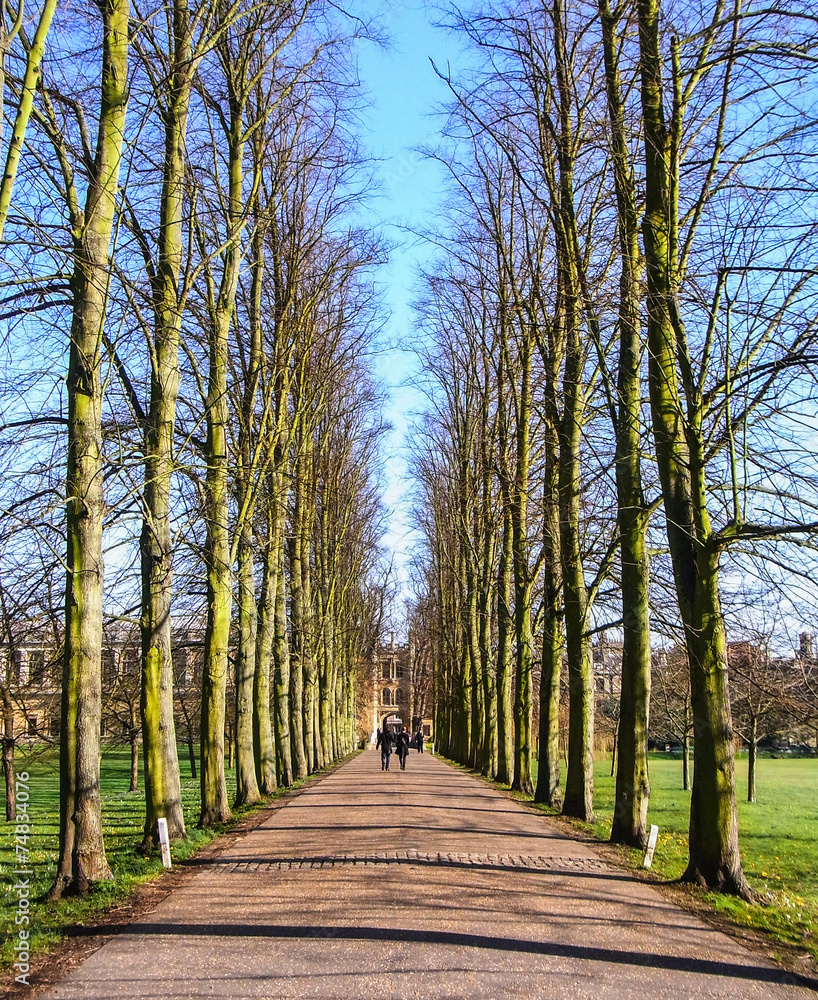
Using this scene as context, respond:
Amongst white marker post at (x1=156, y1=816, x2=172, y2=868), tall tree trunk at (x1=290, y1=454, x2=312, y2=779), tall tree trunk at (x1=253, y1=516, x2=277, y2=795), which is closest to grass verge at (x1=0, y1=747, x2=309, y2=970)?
white marker post at (x1=156, y1=816, x2=172, y2=868)

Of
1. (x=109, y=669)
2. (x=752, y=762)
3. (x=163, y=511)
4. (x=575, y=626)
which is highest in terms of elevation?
(x=163, y=511)

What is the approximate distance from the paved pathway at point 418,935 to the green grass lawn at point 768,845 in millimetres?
818

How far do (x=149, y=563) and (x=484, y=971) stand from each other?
7139 millimetres

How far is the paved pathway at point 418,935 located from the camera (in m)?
6.17

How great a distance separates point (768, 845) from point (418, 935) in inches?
627

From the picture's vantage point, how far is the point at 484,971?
21.1 feet

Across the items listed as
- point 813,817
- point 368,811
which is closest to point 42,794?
point 368,811

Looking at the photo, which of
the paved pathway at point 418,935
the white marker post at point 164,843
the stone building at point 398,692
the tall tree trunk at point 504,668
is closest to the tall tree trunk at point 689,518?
the paved pathway at point 418,935

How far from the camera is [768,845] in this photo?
67.6 ft

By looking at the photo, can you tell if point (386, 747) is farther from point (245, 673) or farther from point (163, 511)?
point (163, 511)

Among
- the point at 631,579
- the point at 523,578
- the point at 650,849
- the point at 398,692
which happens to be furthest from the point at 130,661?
the point at 398,692

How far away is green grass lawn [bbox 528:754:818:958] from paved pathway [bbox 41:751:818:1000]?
82cm

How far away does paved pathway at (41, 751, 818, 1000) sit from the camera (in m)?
6.17

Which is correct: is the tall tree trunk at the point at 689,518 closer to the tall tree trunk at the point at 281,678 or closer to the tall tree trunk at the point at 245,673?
the tall tree trunk at the point at 245,673
